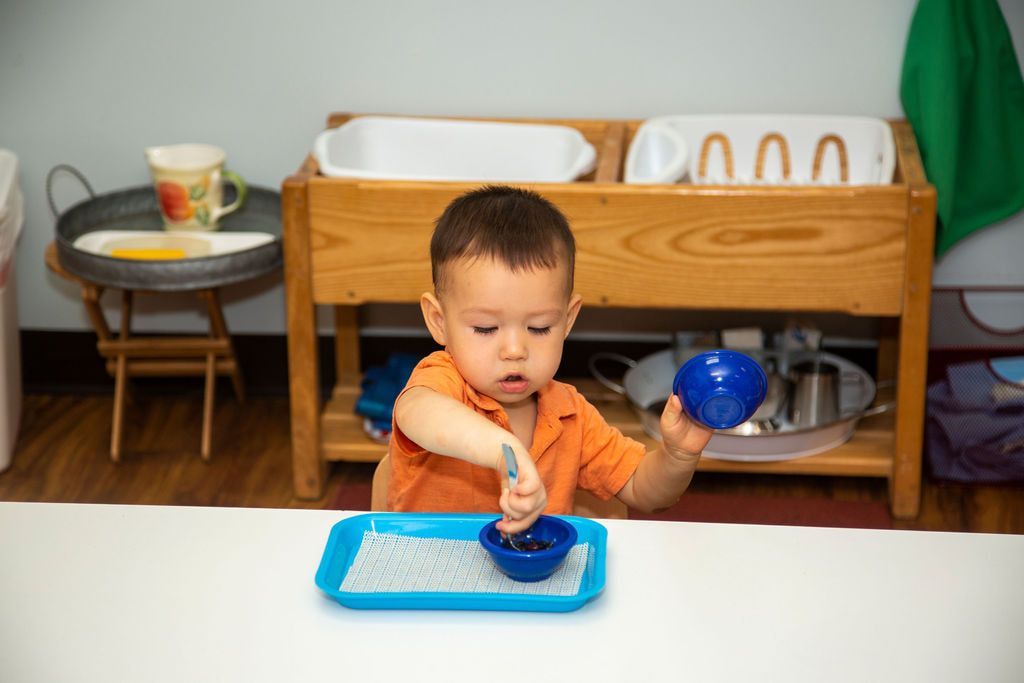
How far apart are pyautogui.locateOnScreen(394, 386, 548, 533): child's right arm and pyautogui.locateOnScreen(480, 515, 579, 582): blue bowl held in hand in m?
0.02

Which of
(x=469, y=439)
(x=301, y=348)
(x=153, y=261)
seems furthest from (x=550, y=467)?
(x=153, y=261)

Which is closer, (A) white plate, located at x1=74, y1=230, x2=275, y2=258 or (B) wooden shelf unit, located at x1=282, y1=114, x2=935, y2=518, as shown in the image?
(B) wooden shelf unit, located at x1=282, y1=114, x2=935, y2=518

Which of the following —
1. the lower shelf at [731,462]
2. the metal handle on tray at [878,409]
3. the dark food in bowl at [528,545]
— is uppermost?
the dark food in bowl at [528,545]

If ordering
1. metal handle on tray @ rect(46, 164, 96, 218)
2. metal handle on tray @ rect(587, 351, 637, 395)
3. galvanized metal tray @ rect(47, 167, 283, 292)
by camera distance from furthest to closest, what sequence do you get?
metal handle on tray @ rect(46, 164, 96, 218), metal handle on tray @ rect(587, 351, 637, 395), galvanized metal tray @ rect(47, 167, 283, 292)

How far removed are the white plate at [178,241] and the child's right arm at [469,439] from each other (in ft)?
4.04

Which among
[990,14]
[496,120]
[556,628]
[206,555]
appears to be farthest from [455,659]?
[990,14]

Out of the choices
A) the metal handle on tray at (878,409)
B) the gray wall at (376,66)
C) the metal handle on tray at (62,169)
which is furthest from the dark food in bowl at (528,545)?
the metal handle on tray at (62,169)

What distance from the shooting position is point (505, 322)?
111 cm

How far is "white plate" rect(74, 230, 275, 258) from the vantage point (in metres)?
2.30

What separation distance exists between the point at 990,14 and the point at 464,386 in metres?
1.59

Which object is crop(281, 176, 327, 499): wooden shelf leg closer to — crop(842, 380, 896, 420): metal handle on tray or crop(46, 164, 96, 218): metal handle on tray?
crop(46, 164, 96, 218): metal handle on tray

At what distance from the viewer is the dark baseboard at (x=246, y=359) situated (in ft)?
8.98

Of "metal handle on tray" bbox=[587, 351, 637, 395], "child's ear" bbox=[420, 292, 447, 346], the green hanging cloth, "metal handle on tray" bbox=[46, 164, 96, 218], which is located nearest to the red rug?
"metal handle on tray" bbox=[587, 351, 637, 395]

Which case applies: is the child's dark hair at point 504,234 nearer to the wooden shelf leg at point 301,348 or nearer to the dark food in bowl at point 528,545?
the dark food in bowl at point 528,545
